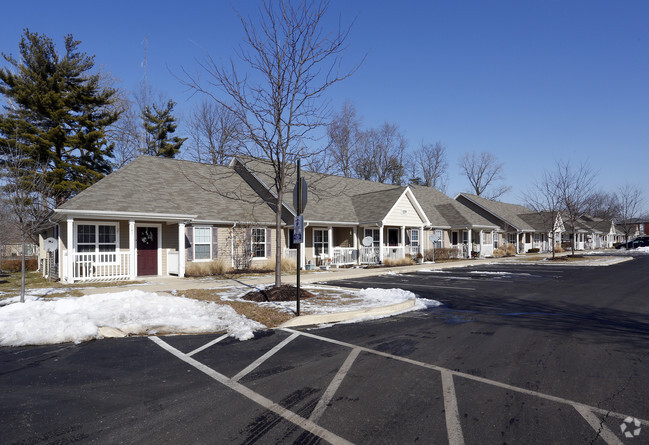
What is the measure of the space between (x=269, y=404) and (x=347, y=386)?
103 centimetres

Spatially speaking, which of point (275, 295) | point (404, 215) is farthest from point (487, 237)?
point (275, 295)

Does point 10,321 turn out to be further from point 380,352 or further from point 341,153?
point 341,153

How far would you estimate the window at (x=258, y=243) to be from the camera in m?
20.9

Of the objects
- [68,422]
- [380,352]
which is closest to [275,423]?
[68,422]

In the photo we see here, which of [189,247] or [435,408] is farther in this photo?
[189,247]

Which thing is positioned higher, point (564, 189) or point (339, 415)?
point (564, 189)

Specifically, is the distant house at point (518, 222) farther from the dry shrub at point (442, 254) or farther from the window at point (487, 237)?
the dry shrub at point (442, 254)

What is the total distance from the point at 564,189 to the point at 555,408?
115ft

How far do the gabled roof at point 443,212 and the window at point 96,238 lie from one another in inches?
879

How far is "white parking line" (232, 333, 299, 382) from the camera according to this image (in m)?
5.33

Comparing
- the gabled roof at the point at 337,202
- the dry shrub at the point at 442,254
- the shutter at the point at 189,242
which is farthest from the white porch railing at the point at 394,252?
the shutter at the point at 189,242

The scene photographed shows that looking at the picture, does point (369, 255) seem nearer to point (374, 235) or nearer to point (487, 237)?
point (374, 235)

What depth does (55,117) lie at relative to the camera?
1011 inches

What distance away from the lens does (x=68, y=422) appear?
3969 millimetres
